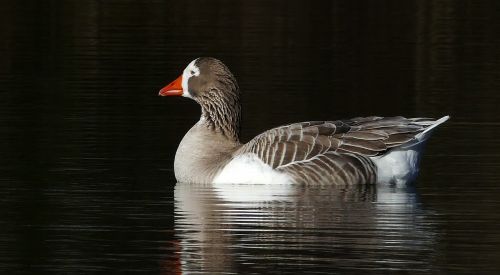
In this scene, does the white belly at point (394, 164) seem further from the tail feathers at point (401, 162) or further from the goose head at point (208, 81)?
the goose head at point (208, 81)

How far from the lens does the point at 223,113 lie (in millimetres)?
19797

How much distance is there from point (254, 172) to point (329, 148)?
0.96 metres

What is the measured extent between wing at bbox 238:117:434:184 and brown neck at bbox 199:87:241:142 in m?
0.98

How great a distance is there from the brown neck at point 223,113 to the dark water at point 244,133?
0.86 metres

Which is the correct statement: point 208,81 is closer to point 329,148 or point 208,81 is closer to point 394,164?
point 329,148

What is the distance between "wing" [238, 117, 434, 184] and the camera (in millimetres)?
18656

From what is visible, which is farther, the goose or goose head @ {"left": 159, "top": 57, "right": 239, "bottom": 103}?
goose head @ {"left": 159, "top": 57, "right": 239, "bottom": 103}

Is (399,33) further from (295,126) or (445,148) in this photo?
(295,126)

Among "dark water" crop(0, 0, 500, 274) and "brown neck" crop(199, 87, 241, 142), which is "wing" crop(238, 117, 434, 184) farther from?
"brown neck" crop(199, 87, 241, 142)

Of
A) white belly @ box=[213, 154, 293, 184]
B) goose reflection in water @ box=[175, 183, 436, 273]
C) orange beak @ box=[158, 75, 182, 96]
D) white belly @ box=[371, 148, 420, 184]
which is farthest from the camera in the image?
orange beak @ box=[158, 75, 182, 96]

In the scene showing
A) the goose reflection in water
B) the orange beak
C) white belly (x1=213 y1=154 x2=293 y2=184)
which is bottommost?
the goose reflection in water

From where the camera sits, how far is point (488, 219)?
16406mm

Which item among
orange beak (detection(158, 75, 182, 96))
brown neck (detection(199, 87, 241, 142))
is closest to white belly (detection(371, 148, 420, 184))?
brown neck (detection(199, 87, 241, 142))

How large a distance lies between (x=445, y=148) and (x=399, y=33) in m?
16.3
